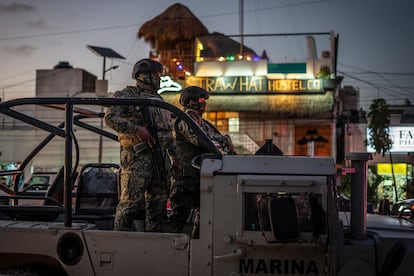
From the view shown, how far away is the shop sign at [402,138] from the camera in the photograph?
29094mm

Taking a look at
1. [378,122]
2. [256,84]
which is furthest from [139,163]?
[378,122]

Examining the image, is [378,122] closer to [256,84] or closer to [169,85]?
[256,84]

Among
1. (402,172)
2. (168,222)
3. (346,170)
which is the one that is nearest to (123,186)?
(168,222)

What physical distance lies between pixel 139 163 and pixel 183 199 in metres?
0.46

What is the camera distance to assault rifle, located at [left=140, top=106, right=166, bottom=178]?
14.7ft

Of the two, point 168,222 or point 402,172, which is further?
point 402,172

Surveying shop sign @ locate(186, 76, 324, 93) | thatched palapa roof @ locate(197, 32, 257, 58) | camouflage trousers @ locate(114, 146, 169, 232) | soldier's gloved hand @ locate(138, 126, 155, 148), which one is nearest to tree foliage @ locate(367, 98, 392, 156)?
shop sign @ locate(186, 76, 324, 93)

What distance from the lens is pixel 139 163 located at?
4453mm

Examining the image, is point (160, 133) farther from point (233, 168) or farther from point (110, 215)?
point (233, 168)

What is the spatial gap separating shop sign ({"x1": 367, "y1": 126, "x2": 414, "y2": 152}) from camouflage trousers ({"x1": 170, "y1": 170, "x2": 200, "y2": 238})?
2611 cm

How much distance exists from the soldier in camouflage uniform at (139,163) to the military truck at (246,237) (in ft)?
1.41

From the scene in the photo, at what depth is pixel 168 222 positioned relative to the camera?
14.9ft

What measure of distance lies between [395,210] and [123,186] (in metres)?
4.96

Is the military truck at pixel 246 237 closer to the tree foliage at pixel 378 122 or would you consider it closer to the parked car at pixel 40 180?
the parked car at pixel 40 180
